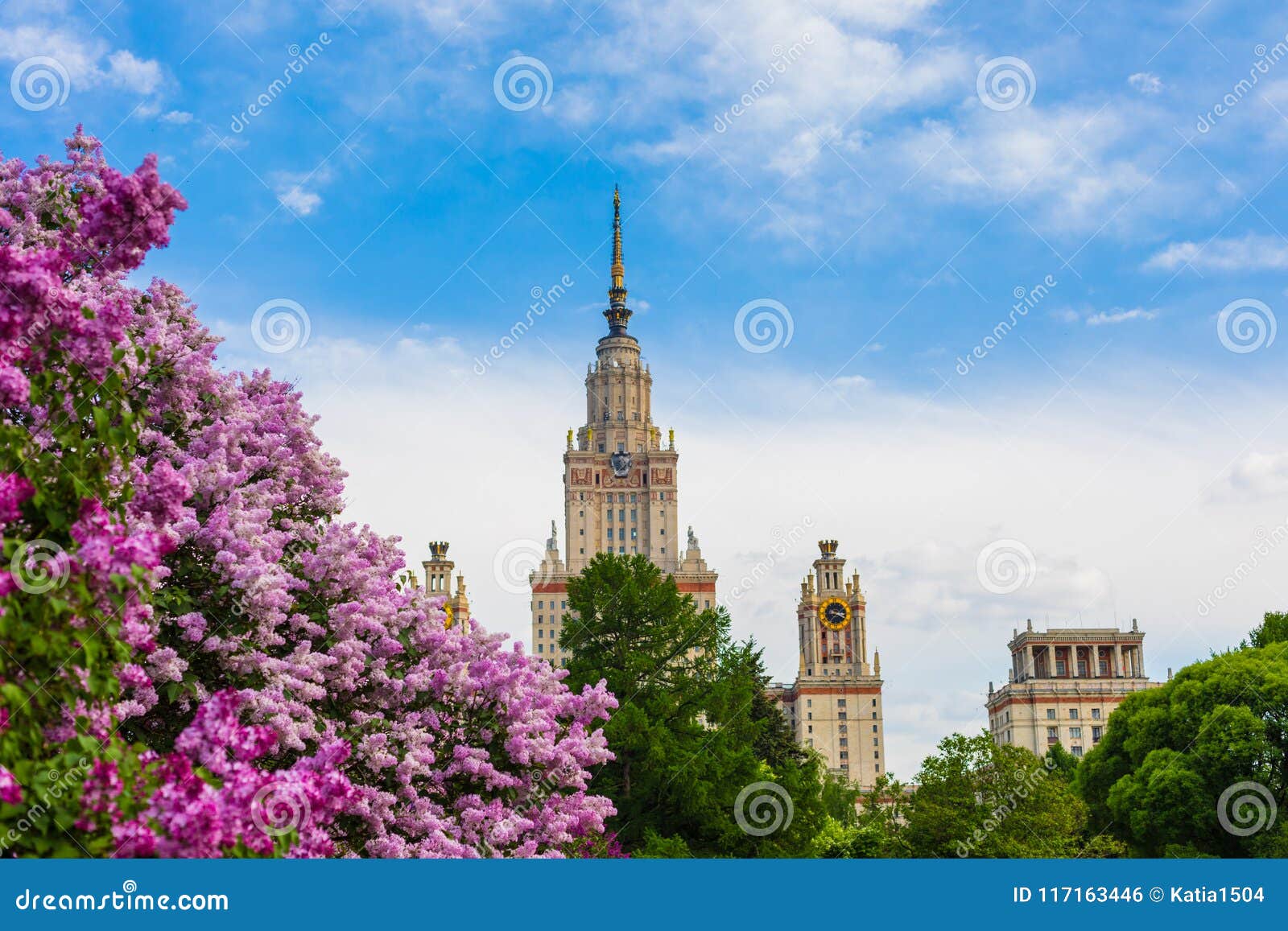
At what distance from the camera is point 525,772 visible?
21.1m

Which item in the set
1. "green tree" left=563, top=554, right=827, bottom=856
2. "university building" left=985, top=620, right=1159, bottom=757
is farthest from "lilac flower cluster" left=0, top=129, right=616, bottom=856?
"university building" left=985, top=620, right=1159, bottom=757

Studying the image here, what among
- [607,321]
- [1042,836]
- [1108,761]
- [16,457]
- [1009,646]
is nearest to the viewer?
[16,457]

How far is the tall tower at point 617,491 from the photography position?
6939 inches

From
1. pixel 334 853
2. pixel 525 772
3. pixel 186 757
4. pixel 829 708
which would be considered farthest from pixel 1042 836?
pixel 829 708

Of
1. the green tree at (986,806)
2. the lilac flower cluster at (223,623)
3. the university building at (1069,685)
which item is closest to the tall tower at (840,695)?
the university building at (1069,685)

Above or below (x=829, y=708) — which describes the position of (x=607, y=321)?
above

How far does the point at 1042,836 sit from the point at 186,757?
42.2m

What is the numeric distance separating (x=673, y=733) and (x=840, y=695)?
510 ft

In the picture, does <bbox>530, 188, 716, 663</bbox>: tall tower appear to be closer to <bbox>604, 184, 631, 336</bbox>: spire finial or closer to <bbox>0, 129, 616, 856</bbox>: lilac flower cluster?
<bbox>604, 184, 631, 336</bbox>: spire finial

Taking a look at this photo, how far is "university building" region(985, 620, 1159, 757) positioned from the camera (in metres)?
156

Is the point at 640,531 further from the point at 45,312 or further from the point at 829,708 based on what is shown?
the point at 45,312

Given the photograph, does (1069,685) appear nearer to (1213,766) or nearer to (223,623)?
(1213,766)

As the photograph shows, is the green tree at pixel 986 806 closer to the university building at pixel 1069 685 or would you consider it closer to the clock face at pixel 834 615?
the university building at pixel 1069 685

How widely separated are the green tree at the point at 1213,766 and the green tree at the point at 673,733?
16027 millimetres
